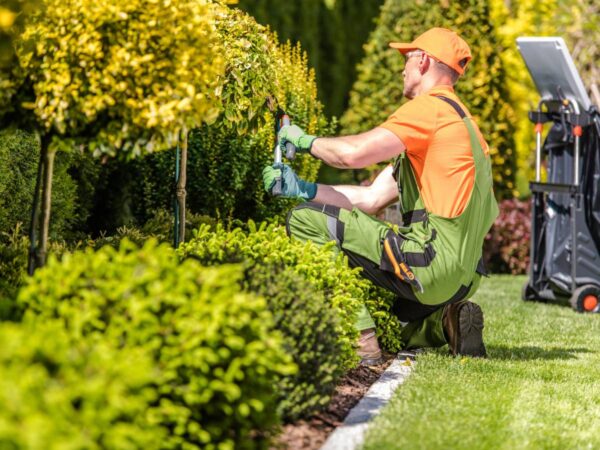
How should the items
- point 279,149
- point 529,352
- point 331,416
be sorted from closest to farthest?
1. point 331,416
2. point 279,149
3. point 529,352

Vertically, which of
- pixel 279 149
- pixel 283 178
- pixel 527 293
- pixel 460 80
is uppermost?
pixel 460 80

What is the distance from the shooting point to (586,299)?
8.05m

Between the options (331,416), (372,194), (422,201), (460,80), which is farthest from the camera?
(460,80)

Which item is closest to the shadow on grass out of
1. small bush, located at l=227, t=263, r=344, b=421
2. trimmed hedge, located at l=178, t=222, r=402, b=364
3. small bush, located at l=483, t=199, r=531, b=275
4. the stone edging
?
the stone edging

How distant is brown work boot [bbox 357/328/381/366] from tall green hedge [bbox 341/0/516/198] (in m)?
6.26

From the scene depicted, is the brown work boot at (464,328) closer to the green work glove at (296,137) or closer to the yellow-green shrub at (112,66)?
the green work glove at (296,137)

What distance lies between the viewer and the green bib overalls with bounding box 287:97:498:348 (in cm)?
483

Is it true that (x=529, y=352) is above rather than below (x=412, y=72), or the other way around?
below

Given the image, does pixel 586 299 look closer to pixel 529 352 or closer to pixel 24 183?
pixel 529 352

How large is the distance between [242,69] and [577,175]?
3.83 m

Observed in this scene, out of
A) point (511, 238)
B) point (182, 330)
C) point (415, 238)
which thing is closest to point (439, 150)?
point (415, 238)

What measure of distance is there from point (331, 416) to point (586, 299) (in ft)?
15.5

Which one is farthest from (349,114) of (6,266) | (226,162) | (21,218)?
(6,266)

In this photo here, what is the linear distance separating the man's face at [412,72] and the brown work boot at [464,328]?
3.81 feet
